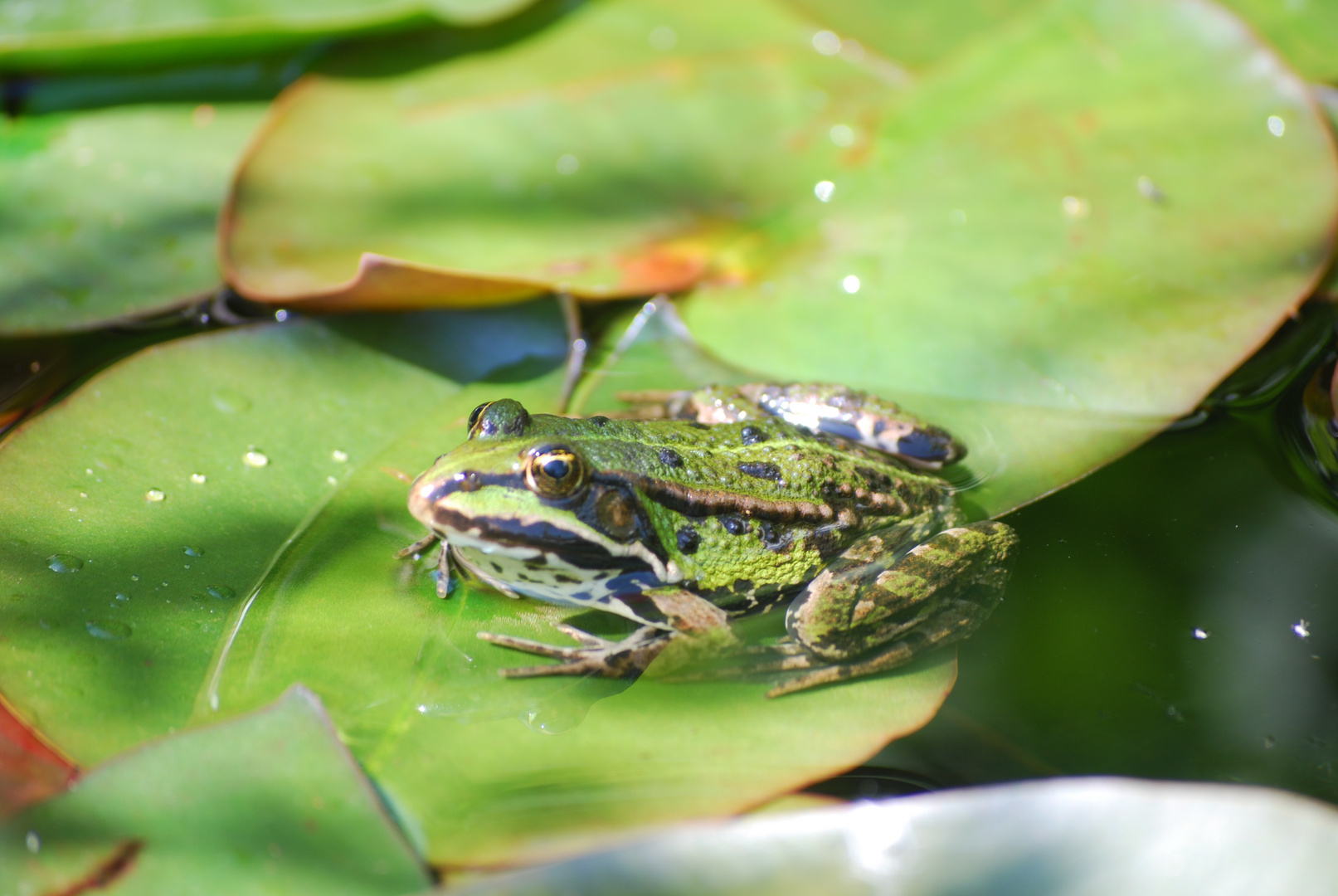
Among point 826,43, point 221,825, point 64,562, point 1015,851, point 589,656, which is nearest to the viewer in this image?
point 1015,851

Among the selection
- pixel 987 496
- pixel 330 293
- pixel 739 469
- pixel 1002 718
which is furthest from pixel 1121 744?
pixel 330 293

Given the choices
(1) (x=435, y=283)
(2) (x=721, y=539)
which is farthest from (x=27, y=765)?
(2) (x=721, y=539)

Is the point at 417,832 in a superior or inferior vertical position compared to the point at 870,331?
inferior

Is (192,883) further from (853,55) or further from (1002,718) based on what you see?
(853,55)

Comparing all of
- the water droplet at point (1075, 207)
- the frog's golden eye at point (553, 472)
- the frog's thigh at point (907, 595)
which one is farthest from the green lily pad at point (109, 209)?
the water droplet at point (1075, 207)

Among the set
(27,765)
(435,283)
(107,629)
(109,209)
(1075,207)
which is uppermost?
(1075,207)

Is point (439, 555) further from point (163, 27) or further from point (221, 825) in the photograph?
point (163, 27)

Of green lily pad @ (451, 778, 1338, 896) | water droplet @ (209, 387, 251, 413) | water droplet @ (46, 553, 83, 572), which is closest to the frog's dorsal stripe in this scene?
green lily pad @ (451, 778, 1338, 896)

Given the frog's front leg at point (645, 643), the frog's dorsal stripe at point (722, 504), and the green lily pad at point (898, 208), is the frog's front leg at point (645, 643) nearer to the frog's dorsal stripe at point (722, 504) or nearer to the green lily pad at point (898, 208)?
the frog's dorsal stripe at point (722, 504)
